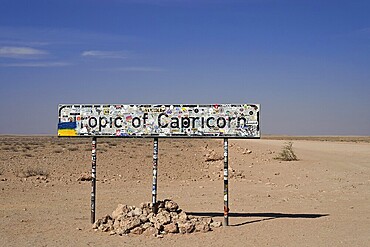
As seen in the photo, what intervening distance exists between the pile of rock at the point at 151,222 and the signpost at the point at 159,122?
0.37 meters

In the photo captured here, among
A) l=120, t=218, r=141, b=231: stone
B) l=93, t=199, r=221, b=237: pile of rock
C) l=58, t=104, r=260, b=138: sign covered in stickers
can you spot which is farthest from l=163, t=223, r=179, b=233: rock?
l=58, t=104, r=260, b=138: sign covered in stickers

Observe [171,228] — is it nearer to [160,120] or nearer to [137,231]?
[137,231]

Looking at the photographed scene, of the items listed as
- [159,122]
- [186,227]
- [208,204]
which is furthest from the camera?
[208,204]

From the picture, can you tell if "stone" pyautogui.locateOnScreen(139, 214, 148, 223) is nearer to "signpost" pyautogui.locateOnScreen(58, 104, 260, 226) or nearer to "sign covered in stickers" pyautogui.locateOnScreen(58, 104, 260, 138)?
"signpost" pyautogui.locateOnScreen(58, 104, 260, 226)

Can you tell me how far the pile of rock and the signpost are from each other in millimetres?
373

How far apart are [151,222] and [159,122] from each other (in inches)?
86.2

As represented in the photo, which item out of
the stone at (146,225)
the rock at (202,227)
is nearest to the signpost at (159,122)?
the rock at (202,227)

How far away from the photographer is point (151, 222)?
10.6 m

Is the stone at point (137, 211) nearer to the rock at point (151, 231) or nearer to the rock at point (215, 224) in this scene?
the rock at point (151, 231)

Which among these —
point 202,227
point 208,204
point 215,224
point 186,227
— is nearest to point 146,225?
point 186,227

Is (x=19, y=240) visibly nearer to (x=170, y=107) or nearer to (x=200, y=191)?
(x=170, y=107)

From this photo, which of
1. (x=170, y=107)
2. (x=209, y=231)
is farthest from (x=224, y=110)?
(x=209, y=231)

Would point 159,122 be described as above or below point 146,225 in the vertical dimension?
above

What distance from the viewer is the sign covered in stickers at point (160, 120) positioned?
36.5 feet
